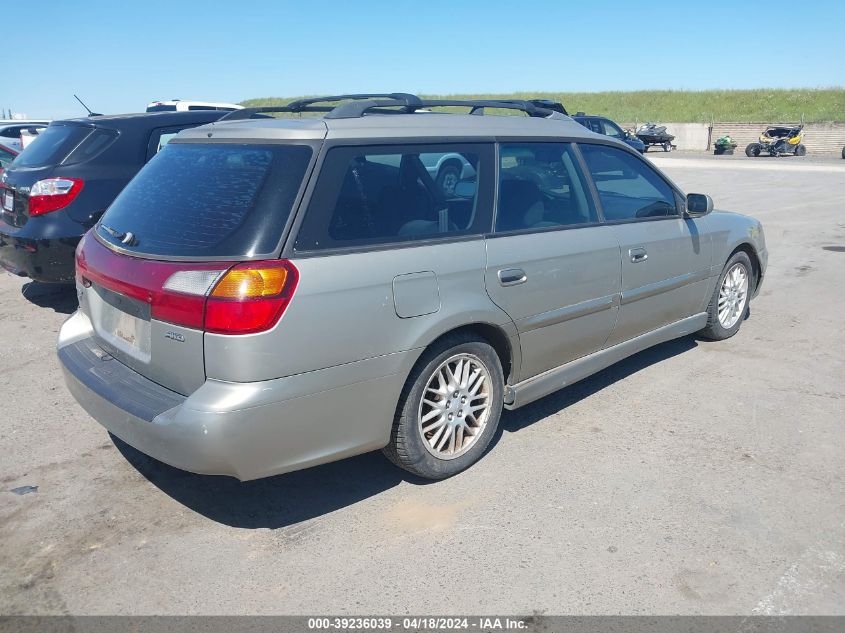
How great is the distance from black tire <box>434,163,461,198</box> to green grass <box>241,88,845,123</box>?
5273 cm

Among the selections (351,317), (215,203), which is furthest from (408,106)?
(351,317)

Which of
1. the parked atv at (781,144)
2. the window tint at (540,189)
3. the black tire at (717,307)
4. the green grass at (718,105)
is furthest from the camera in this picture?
the green grass at (718,105)

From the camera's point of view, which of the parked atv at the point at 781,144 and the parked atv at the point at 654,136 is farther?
the parked atv at the point at 654,136

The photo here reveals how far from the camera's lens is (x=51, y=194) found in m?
6.14

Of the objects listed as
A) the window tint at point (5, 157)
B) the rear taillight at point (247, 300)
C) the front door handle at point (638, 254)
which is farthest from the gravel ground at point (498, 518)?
the window tint at point (5, 157)

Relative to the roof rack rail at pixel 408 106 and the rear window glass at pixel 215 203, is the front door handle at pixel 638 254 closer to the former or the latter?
the roof rack rail at pixel 408 106

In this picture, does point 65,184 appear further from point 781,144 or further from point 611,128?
point 781,144

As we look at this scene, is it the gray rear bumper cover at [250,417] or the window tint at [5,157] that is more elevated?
the window tint at [5,157]

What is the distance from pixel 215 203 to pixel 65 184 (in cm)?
370

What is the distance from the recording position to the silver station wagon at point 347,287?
2.94m

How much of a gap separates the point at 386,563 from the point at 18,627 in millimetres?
1377

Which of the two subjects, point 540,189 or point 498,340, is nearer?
point 498,340

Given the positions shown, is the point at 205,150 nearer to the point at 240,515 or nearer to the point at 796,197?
the point at 240,515

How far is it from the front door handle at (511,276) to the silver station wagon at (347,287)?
0.01m
